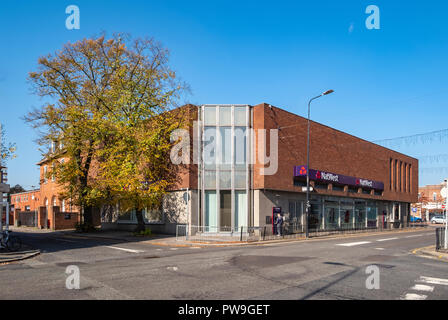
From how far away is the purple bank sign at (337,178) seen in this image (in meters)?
30.9

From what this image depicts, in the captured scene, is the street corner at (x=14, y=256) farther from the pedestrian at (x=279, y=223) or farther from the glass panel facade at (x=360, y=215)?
the glass panel facade at (x=360, y=215)

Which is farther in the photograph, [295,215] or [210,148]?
[295,215]

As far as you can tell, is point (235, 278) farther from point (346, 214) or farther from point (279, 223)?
point (346, 214)

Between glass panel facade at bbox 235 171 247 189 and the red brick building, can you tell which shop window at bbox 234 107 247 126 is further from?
glass panel facade at bbox 235 171 247 189

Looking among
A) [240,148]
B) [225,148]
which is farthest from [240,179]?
[225,148]

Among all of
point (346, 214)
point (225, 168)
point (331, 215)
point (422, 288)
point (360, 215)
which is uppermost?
point (225, 168)

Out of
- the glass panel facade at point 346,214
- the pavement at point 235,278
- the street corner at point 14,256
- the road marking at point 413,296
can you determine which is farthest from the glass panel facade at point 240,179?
the road marking at point 413,296

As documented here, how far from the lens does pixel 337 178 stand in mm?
36156

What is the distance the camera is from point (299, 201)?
3234 centimetres

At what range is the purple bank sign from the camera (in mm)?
30906
